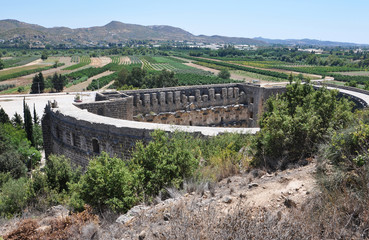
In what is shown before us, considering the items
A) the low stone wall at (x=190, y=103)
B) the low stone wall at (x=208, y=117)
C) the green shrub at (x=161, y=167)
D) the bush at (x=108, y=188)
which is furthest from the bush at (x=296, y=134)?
the low stone wall at (x=208, y=117)

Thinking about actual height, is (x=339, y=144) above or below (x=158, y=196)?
above

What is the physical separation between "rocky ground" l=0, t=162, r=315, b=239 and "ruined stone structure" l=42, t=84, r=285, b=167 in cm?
490

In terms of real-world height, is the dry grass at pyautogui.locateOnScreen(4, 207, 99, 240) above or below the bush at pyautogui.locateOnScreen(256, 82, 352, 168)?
below

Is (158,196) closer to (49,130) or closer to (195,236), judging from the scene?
(195,236)

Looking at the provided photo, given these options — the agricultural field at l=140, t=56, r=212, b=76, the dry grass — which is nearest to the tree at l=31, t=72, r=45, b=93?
the agricultural field at l=140, t=56, r=212, b=76

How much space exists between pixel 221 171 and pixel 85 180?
12.7 ft

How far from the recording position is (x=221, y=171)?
9.10 meters

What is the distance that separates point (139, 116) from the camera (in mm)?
20359

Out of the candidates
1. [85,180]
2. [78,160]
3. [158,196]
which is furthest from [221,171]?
[78,160]

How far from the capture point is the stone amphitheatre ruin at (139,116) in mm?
12734

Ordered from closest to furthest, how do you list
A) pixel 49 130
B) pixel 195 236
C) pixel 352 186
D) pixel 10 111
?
pixel 195 236 < pixel 352 186 < pixel 49 130 < pixel 10 111

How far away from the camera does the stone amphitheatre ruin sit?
41.8ft

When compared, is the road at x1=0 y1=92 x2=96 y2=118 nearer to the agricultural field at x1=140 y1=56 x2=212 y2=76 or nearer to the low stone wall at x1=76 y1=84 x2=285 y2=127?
the low stone wall at x1=76 y1=84 x2=285 y2=127

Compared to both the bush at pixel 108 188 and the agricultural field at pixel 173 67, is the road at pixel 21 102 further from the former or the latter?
the agricultural field at pixel 173 67
